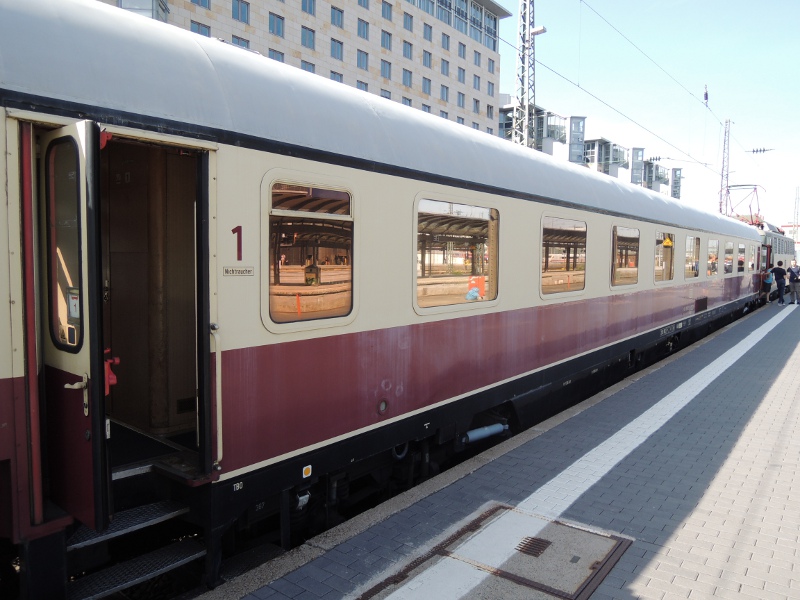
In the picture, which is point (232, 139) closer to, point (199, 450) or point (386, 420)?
point (199, 450)

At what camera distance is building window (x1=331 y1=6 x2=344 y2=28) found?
144 feet

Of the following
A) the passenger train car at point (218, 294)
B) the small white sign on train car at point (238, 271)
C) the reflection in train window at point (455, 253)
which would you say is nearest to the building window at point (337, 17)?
the passenger train car at point (218, 294)

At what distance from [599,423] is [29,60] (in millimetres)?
6494

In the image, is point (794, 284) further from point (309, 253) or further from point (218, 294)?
point (218, 294)

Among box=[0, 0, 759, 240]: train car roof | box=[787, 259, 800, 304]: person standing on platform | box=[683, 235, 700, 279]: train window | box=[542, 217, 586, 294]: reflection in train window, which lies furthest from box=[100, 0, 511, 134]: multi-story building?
box=[0, 0, 759, 240]: train car roof

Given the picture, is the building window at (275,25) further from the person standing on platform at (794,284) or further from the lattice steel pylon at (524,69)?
the person standing on platform at (794,284)

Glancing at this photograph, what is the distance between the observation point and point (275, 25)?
130ft

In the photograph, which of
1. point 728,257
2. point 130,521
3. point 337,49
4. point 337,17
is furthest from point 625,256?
point 337,17

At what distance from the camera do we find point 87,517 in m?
2.93

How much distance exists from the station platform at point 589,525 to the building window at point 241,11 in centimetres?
3643

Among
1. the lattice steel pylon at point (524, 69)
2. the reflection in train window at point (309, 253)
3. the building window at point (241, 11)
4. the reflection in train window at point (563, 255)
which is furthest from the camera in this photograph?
the building window at point (241, 11)

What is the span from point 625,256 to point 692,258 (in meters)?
4.91

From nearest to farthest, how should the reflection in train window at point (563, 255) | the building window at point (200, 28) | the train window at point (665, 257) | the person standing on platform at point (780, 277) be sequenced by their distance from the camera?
the reflection in train window at point (563, 255), the train window at point (665, 257), the person standing on platform at point (780, 277), the building window at point (200, 28)

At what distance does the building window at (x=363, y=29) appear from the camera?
46688 millimetres
